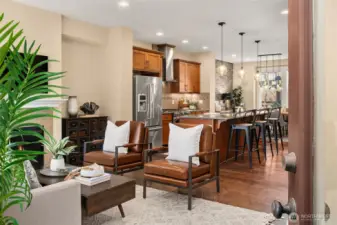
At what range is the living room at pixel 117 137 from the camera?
2.12 metres

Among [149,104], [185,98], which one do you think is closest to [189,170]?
[149,104]

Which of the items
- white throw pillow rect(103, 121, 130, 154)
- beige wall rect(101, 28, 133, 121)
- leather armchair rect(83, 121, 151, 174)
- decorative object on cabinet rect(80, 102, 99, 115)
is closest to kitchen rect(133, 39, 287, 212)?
beige wall rect(101, 28, 133, 121)

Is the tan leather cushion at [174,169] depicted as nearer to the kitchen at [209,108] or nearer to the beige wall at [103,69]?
the kitchen at [209,108]

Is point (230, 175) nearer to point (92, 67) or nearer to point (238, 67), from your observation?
point (92, 67)

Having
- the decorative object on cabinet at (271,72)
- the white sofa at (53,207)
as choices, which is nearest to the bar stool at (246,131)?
the white sofa at (53,207)

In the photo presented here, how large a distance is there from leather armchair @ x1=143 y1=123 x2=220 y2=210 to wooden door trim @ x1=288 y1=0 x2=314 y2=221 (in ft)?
8.47

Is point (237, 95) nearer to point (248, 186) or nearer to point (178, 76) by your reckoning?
point (178, 76)

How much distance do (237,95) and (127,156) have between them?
27.9 feet

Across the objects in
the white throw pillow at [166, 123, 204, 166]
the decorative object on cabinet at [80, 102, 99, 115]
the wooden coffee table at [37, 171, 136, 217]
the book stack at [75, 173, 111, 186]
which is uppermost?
the decorative object on cabinet at [80, 102, 99, 115]

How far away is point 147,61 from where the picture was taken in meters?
7.39

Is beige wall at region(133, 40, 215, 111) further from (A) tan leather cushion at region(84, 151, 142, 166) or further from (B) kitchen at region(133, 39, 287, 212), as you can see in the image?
(A) tan leather cushion at region(84, 151, 142, 166)

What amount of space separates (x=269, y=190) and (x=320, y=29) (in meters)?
3.73

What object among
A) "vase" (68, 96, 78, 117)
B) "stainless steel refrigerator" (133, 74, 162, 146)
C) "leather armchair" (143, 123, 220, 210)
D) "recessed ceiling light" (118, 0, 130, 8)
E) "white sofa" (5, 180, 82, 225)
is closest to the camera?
"white sofa" (5, 180, 82, 225)

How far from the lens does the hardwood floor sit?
11.8 ft
